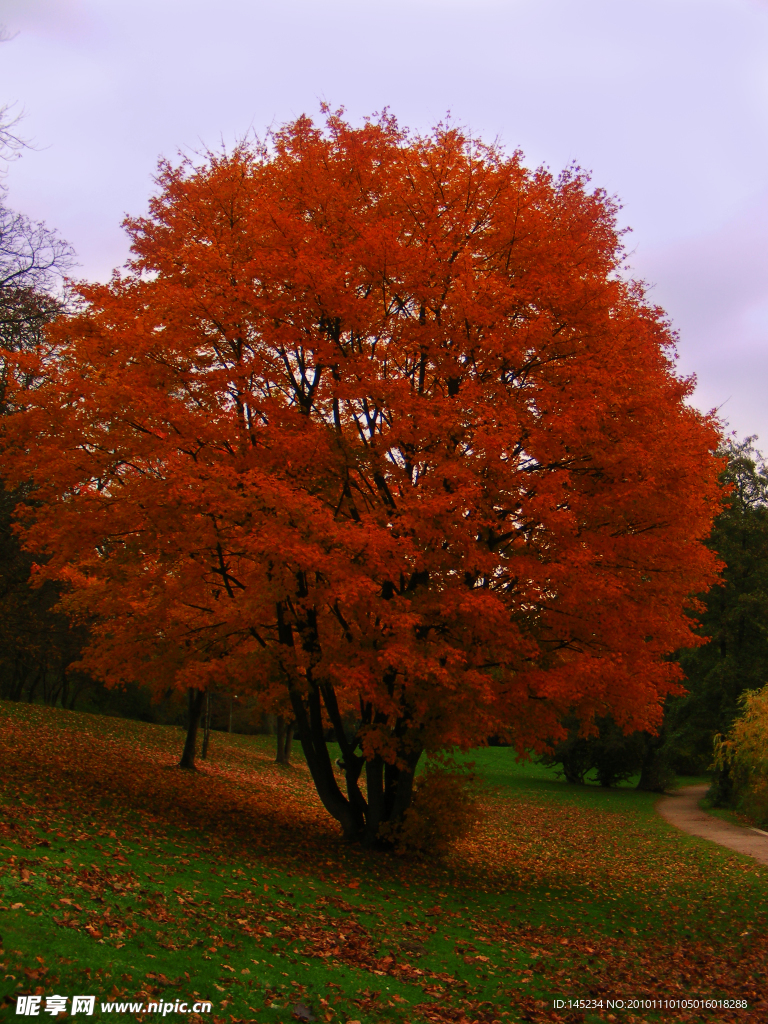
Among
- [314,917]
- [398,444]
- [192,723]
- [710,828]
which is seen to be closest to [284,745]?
[192,723]

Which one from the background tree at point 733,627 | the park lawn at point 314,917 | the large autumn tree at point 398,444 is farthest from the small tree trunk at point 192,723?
the background tree at point 733,627

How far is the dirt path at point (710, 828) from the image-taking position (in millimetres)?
20406

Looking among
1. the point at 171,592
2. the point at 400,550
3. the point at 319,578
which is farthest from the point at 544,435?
the point at 171,592

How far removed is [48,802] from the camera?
34.8 ft

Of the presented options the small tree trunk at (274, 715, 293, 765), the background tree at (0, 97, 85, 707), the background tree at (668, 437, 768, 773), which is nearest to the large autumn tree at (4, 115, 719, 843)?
the background tree at (0, 97, 85, 707)

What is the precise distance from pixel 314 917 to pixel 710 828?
68.6 ft

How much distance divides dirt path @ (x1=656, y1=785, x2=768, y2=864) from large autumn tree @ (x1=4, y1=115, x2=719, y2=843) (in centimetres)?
1145

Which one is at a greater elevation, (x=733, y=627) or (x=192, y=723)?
(x=733, y=627)

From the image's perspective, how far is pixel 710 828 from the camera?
25047 mm

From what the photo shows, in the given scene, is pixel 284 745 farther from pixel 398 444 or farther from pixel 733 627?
pixel 398 444

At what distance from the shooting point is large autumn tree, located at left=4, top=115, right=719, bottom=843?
10.3 metres

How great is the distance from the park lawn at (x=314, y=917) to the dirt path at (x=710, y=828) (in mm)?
3437

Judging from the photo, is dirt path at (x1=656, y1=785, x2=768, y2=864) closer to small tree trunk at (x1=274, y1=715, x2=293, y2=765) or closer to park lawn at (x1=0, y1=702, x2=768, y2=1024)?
park lawn at (x1=0, y1=702, x2=768, y2=1024)

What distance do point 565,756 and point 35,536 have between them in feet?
113
